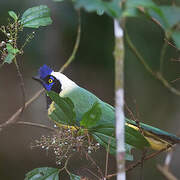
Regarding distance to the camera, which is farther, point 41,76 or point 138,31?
point 138,31

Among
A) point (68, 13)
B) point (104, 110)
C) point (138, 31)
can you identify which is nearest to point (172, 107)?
point (138, 31)

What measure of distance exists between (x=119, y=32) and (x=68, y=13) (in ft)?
10.0

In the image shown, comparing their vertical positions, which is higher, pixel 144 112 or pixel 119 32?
pixel 144 112

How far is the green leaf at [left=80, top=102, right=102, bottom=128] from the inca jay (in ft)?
0.46

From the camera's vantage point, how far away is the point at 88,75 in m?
4.92

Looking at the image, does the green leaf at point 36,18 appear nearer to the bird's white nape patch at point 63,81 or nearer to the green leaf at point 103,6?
the green leaf at point 103,6

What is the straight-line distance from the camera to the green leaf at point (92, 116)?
1.50m

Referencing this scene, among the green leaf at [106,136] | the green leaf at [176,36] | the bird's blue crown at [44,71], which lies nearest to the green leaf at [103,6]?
the green leaf at [176,36]

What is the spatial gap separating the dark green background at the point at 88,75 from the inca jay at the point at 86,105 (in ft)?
5.42

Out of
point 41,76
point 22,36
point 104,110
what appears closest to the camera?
point 104,110

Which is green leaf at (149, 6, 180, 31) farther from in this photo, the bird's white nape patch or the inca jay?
the bird's white nape patch

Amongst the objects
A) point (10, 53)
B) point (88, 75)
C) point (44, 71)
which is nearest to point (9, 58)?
point (10, 53)

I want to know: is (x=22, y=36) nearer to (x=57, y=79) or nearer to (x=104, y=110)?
(x=57, y=79)

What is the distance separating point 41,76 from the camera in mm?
2508
